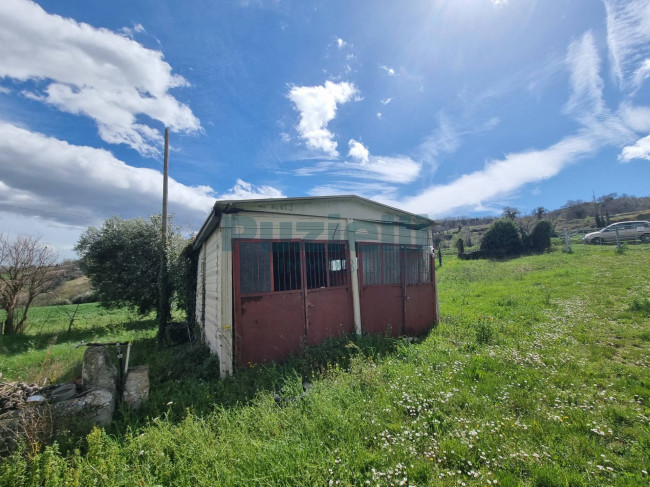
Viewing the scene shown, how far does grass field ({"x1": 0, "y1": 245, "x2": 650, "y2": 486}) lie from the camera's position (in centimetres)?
250

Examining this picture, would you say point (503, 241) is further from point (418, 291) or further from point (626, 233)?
point (418, 291)

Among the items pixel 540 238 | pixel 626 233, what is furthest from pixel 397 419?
pixel 626 233

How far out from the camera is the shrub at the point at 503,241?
2170cm

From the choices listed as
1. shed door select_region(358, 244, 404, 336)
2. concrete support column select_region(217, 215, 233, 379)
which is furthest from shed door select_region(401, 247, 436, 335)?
concrete support column select_region(217, 215, 233, 379)

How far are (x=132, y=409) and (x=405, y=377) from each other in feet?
13.7

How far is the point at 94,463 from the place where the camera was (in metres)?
2.70

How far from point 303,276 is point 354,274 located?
1.41m

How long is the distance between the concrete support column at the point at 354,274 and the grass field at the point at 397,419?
0.61 metres

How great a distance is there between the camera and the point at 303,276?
5664mm

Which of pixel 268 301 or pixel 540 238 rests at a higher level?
pixel 540 238

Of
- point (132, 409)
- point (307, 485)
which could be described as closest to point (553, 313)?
point (307, 485)

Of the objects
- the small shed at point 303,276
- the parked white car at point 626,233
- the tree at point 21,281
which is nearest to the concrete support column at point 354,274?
the small shed at point 303,276

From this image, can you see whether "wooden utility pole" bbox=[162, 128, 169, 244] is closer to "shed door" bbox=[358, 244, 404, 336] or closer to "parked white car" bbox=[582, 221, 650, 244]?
"shed door" bbox=[358, 244, 404, 336]

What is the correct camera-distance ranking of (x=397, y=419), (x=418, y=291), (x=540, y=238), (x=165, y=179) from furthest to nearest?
(x=540, y=238), (x=165, y=179), (x=418, y=291), (x=397, y=419)
